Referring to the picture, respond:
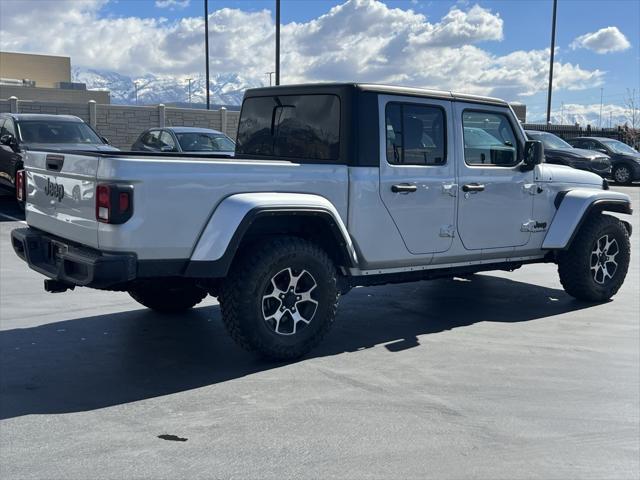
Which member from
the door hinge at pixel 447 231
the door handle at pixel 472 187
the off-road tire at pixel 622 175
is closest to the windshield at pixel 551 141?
the off-road tire at pixel 622 175

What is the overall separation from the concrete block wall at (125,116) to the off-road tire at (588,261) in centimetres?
1720

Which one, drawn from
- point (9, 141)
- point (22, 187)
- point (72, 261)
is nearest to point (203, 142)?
point (9, 141)

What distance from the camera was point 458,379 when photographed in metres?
4.96

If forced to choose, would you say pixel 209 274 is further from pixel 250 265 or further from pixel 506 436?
pixel 506 436

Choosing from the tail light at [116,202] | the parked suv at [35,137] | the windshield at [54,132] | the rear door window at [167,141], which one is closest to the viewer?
the tail light at [116,202]

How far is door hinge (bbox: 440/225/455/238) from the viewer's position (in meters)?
6.06

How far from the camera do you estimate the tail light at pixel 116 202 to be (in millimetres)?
4406

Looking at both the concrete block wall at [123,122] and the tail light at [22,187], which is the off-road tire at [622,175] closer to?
the concrete block wall at [123,122]

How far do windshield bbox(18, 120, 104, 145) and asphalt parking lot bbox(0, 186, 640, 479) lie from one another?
23.0 ft

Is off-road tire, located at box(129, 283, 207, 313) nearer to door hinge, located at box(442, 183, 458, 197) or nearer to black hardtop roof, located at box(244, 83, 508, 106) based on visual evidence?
black hardtop roof, located at box(244, 83, 508, 106)

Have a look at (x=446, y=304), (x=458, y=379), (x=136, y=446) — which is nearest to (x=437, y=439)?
(x=458, y=379)

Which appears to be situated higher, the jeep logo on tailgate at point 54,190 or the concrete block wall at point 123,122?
the concrete block wall at point 123,122

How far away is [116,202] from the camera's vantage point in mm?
4418

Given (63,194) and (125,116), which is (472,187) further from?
(125,116)
